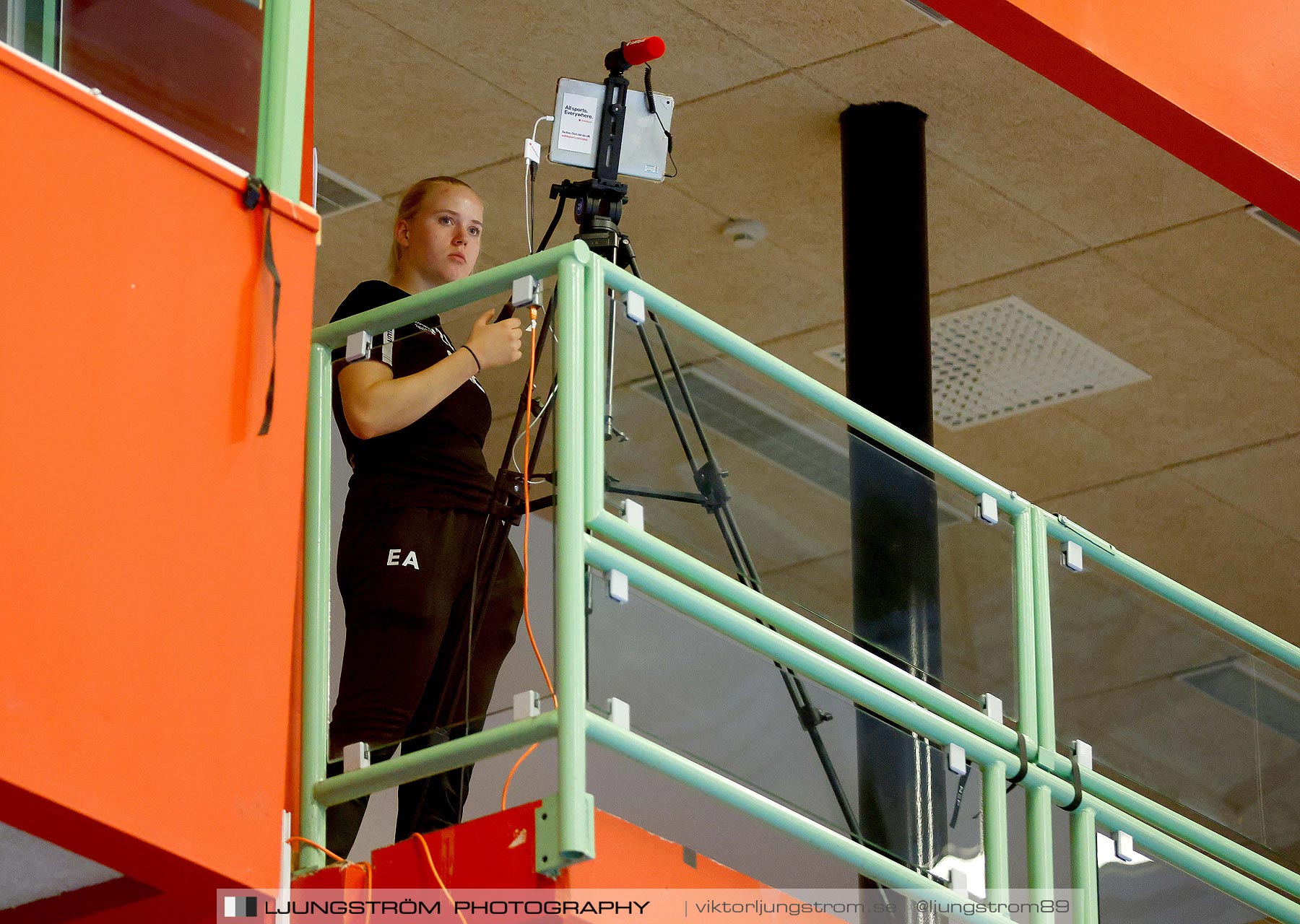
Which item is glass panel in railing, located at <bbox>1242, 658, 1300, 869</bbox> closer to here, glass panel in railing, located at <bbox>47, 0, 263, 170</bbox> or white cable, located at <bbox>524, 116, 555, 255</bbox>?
white cable, located at <bbox>524, 116, 555, 255</bbox>

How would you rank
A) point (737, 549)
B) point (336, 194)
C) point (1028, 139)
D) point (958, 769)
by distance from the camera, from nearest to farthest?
point (737, 549) < point (958, 769) < point (1028, 139) < point (336, 194)

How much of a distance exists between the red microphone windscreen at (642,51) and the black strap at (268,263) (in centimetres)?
101

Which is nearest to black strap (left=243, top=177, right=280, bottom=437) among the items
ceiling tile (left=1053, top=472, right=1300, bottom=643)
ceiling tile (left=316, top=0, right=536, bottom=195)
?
ceiling tile (left=316, top=0, right=536, bottom=195)

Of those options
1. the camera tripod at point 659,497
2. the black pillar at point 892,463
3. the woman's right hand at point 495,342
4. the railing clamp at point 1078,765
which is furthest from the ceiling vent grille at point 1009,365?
the woman's right hand at point 495,342

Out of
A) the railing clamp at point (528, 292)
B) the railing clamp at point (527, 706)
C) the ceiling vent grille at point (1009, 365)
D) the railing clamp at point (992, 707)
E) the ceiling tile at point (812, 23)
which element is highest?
the ceiling tile at point (812, 23)

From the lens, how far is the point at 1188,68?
16.3ft

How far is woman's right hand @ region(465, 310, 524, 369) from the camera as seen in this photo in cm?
302

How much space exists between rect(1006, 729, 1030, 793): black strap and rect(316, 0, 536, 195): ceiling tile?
2570 millimetres

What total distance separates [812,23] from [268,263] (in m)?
2.60

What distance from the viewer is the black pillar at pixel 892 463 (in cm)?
312

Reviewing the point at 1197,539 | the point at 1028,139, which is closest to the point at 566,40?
the point at 1028,139

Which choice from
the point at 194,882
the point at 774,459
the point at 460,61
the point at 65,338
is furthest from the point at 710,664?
the point at 460,61

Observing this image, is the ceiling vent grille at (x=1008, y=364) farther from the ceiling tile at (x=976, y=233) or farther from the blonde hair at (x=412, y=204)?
the blonde hair at (x=412, y=204)

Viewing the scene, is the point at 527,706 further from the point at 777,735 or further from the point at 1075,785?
the point at 1075,785
